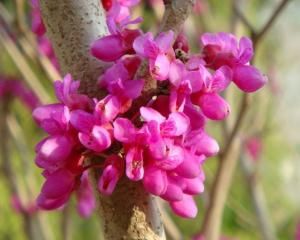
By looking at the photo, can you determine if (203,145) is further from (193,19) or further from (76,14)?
(193,19)

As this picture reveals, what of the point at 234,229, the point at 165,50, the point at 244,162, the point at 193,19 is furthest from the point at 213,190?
the point at 234,229

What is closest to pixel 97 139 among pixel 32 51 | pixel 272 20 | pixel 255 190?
pixel 272 20

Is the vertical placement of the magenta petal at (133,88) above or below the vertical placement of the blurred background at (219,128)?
above

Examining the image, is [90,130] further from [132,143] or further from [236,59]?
[236,59]

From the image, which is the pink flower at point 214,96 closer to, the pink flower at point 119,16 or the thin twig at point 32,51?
the pink flower at point 119,16

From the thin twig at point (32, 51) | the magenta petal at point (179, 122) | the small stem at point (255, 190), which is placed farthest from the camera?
the small stem at point (255, 190)

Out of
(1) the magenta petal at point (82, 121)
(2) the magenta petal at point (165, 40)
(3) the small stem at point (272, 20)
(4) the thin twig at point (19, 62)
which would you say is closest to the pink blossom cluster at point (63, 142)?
(1) the magenta petal at point (82, 121)

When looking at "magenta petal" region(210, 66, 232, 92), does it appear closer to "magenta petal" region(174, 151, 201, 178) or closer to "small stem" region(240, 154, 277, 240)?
"magenta petal" region(174, 151, 201, 178)
